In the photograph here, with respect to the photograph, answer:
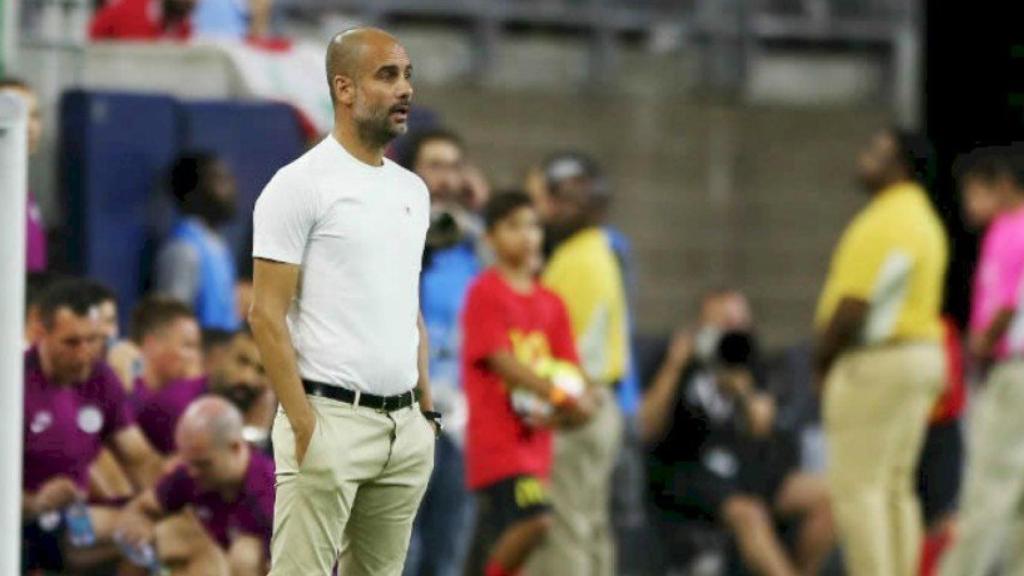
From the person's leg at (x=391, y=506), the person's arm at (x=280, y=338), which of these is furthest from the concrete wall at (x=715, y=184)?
the person's arm at (x=280, y=338)

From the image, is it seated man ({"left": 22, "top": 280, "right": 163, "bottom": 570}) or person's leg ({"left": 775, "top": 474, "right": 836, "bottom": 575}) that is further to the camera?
person's leg ({"left": 775, "top": 474, "right": 836, "bottom": 575})

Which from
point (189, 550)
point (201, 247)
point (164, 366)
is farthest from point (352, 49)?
point (201, 247)

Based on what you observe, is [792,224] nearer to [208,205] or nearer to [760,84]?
[760,84]

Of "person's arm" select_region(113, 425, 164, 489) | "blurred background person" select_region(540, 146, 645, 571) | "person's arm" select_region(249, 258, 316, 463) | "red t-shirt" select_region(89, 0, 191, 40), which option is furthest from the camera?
"red t-shirt" select_region(89, 0, 191, 40)

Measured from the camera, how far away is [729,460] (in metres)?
14.1

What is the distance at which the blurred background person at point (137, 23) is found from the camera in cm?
1349

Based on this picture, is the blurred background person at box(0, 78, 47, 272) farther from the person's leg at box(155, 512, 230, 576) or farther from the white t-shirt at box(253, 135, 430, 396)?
the white t-shirt at box(253, 135, 430, 396)

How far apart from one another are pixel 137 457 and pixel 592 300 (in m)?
2.62

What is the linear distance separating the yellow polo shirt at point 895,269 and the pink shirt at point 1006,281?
0.25m

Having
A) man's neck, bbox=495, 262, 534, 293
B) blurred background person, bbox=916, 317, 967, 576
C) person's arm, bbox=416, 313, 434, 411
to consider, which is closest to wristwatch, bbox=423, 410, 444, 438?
person's arm, bbox=416, 313, 434, 411

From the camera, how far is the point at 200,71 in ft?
43.5

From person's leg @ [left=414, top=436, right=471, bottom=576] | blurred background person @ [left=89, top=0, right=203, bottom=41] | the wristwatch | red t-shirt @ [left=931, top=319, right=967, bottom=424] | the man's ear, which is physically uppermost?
the man's ear

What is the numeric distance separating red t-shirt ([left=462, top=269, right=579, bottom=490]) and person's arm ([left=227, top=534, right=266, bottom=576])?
164 centimetres

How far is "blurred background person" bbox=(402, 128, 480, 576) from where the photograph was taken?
12.0 metres
